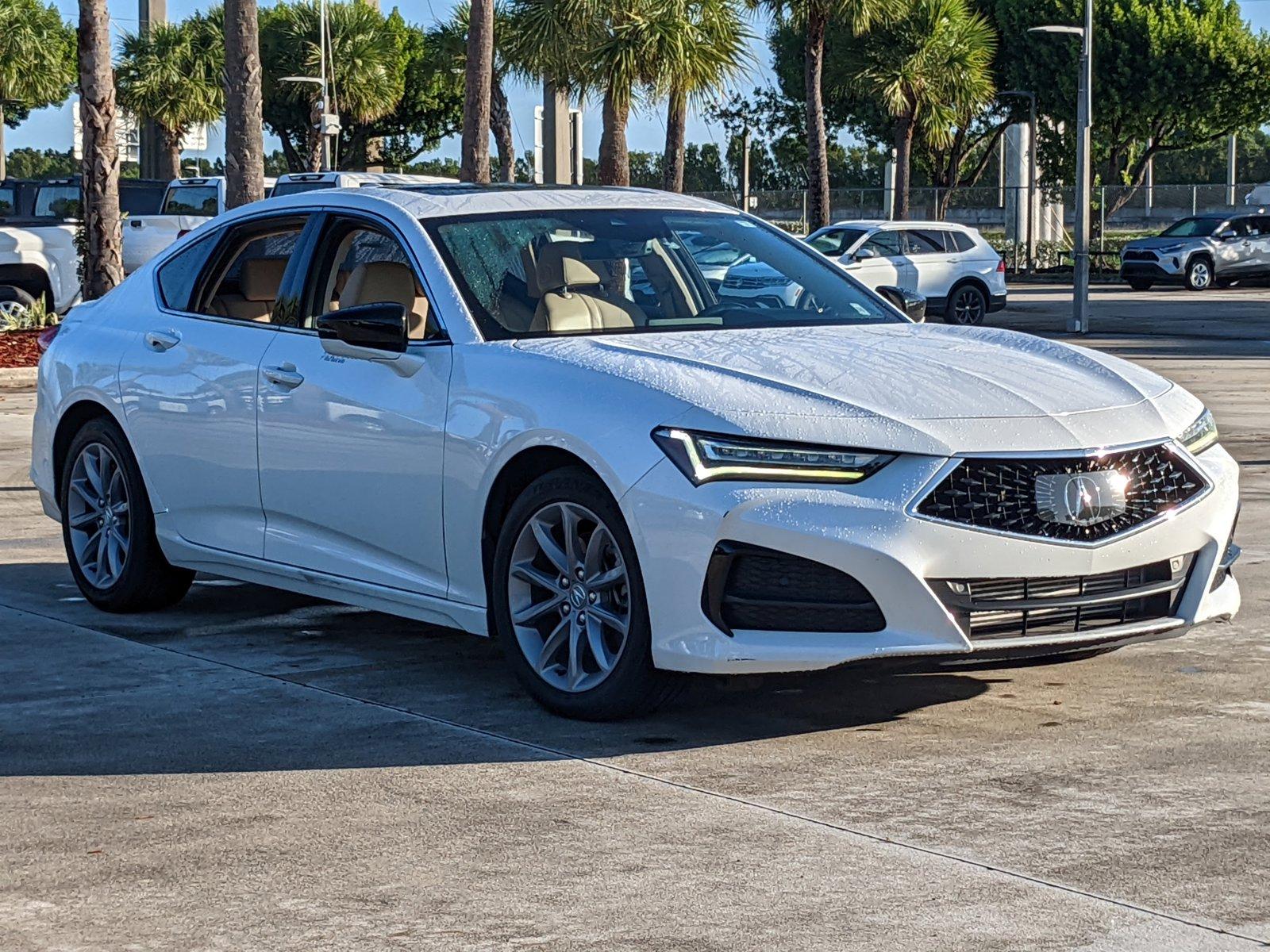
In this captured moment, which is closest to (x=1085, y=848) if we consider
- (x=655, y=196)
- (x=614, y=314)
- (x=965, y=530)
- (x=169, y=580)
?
(x=965, y=530)

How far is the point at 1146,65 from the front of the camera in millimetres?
67812

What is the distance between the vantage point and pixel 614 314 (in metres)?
6.58

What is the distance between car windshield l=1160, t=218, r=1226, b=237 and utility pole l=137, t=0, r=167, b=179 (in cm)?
3069

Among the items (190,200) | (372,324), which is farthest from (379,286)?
(190,200)

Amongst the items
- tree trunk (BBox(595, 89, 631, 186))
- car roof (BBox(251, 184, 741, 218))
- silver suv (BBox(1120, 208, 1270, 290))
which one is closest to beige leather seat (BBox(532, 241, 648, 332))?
car roof (BBox(251, 184, 741, 218))

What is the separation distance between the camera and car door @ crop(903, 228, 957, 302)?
1210 inches

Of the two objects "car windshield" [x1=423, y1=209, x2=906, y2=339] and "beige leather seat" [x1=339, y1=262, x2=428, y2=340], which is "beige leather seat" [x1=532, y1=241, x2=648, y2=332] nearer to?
"car windshield" [x1=423, y1=209, x2=906, y2=339]

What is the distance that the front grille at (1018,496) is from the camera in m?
5.42

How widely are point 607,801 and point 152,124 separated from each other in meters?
63.5

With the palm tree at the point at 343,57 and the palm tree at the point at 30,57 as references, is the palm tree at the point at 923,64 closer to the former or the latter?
the palm tree at the point at 343,57

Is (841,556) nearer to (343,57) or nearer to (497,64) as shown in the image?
(497,64)

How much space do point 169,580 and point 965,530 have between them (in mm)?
3664

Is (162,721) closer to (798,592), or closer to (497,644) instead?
(497,644)

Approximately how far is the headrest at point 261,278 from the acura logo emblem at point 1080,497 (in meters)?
3.17
